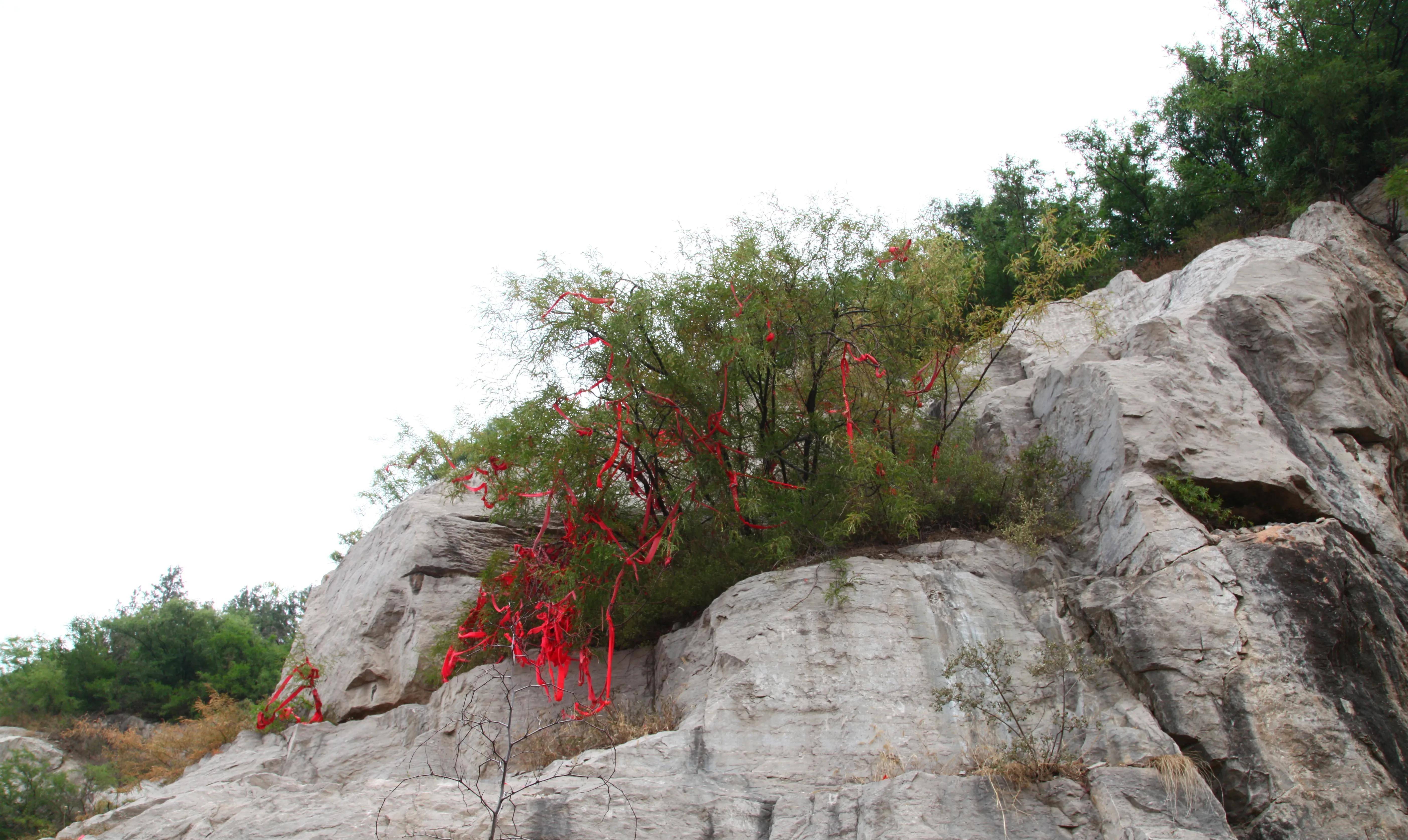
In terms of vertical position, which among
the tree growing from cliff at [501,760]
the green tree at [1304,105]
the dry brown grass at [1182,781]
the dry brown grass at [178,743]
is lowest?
the dry brown grass at [1182,781]

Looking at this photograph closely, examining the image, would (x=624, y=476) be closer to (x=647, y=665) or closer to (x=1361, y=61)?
(x=647, y=665)

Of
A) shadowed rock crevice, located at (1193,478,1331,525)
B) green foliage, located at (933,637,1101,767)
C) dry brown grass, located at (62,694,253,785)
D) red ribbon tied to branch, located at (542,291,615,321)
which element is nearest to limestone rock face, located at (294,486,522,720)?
dry brown grass, located at (62,694,253,785)

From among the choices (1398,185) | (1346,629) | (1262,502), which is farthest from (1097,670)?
(1398,185)

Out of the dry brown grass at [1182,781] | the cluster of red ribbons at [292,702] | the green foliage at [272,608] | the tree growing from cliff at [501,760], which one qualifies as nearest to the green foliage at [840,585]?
the tree growing from cliff at [501,760]

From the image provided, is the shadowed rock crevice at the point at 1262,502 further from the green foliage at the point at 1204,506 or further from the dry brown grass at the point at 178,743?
the dry brown grass at the point at 178,743

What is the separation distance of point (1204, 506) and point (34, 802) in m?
13.0

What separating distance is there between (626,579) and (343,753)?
3676mm

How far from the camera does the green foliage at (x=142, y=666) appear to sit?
15.9 metres

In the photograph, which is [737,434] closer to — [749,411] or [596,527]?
[749,411]

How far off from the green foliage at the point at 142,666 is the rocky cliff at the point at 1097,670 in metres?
7.59

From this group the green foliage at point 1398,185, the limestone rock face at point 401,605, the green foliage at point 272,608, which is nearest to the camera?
the limestone rock face at point 401,605

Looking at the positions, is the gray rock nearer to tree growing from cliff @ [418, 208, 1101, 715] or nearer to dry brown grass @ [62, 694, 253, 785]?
dry brown grass @ [62, 694, 253, 785]

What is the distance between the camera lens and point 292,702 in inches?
423

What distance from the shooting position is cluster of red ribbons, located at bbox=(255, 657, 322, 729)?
10.5 meters
